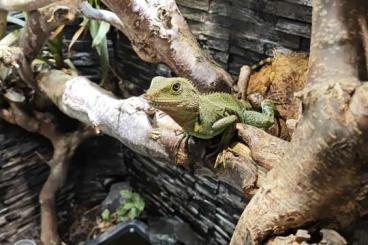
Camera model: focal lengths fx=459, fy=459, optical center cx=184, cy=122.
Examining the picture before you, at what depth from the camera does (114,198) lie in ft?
8.89

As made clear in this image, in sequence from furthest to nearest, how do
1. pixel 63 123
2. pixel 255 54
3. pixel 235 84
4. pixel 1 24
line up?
pixel 63 123
pixel 1 24
pixel 255 54
pixel 235 84

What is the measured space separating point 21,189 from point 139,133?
1.20m

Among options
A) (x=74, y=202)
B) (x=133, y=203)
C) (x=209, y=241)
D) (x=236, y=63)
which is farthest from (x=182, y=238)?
(x=236, y=63)

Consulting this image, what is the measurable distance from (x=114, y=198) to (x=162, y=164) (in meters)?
0.44

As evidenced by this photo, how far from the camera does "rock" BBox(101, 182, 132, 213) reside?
269cm

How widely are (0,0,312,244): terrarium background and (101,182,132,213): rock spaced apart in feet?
0.19

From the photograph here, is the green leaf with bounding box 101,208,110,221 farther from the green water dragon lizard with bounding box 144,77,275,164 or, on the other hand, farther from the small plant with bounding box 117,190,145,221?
the green water dragon lizard with bounding box 144,77,275,164

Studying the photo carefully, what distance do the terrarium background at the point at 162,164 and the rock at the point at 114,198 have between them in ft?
0.19

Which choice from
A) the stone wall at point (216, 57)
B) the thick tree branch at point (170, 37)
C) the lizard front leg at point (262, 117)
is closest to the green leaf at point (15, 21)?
the stone wall at point (216, 57)

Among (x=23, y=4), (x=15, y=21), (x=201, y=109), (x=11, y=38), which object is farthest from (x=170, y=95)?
(x=15, y=21)

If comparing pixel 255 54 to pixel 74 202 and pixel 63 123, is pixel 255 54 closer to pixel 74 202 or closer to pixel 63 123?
pixel 63 123

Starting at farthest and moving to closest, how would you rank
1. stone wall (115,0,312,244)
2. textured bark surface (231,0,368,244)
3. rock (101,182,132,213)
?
1. rock (101,182,132,213)
2. stone wall (115,0,312,244)
3. textured bark surface (231,0,368,244)

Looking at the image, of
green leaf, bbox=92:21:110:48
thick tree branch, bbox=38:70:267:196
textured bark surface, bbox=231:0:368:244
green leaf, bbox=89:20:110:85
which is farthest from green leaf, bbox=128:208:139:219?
textured bark surface, bbox=231:0:368:244

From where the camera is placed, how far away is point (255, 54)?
1.80 metres
